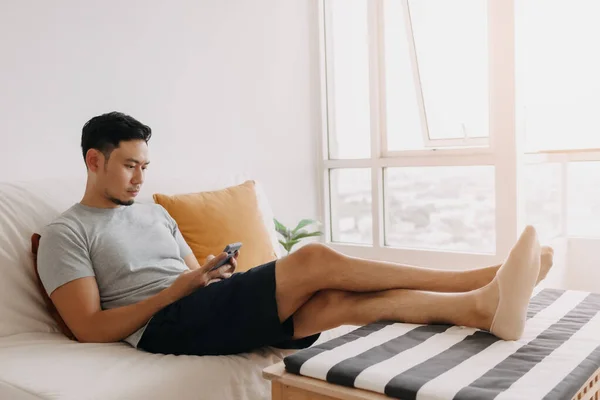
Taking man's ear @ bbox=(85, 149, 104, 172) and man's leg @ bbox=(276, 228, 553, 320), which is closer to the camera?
man's leg @ bbox=(276, 228, 553, 320)

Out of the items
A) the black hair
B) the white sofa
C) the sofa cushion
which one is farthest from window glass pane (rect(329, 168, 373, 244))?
the sofa cushion

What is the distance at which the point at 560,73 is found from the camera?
3.16 m

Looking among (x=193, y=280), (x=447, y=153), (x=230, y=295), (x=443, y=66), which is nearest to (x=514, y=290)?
(x=230, y=295)

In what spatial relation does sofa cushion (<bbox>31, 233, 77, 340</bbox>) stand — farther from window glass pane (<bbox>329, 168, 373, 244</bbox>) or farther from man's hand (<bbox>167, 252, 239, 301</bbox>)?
window glass pane (<bbox>329, 168, 373, 244</bbox>)

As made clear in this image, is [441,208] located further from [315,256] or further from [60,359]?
[60,359]

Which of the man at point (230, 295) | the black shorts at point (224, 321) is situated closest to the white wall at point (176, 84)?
the man at point (230, 295)

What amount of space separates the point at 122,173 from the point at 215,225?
1.47 ft

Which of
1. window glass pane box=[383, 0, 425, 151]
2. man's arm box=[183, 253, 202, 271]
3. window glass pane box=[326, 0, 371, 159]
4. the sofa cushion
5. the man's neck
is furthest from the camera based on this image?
window glass pane box=[326, 0, 371, 159]

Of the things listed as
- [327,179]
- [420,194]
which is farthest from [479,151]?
[327,179]

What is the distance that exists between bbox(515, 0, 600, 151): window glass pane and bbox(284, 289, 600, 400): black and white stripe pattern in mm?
1747

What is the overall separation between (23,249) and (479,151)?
2.33 metres

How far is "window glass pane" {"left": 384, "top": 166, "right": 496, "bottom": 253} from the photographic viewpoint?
3334 millimetres

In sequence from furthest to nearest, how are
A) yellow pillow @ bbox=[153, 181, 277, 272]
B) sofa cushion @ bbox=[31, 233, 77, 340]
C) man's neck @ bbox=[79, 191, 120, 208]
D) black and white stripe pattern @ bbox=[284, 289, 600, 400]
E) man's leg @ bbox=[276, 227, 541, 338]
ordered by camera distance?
yellow pillow @ bbox=[153, 181, 277, 272] → man's neck @ bbox=[79, 191, 120, 208] → sofa cushion @ bbox=[31, 233, 77, 340] → man's leg @ bbox=[276, 227, 541, 338] → black and white stripe pattern @ bbox=[284, 289, 600, 400]

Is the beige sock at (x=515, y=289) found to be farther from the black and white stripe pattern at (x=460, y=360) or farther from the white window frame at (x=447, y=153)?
the white window frame at (x=447, y=153)
